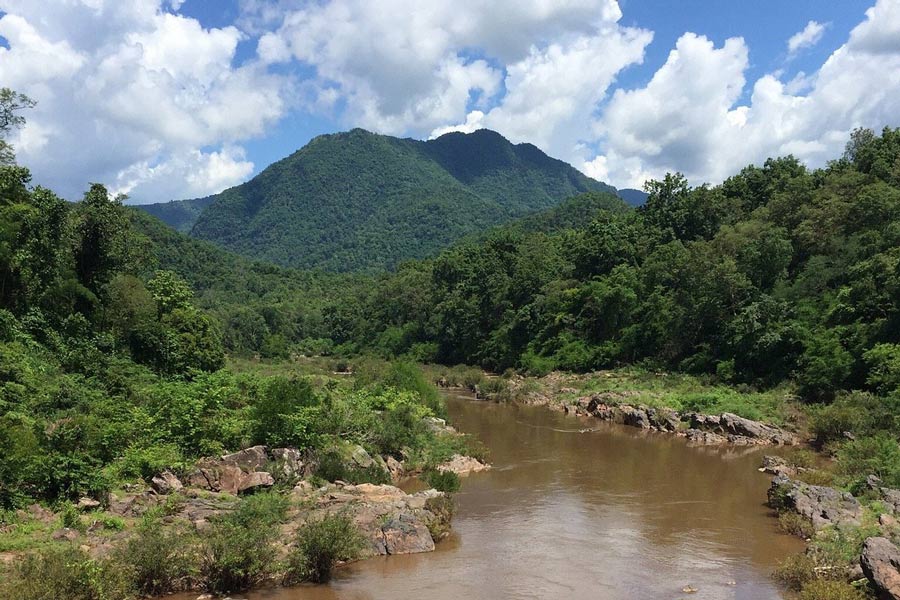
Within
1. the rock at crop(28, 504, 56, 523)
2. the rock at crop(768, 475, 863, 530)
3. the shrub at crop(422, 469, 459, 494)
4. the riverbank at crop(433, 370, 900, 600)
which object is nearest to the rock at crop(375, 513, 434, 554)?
the shrub at crop(422, 469, 459, 494)

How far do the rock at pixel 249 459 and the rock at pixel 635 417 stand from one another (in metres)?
23.0

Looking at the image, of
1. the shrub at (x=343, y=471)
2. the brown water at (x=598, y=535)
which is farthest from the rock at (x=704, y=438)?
the shrub at (x=343, y=471)

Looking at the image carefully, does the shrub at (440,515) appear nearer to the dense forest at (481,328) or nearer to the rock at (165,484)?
the dense forest at (481,328)

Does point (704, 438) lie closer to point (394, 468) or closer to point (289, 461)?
point (394, 468)

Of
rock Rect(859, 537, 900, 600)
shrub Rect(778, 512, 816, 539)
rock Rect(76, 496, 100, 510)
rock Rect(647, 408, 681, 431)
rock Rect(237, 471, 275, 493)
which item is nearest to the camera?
rock Rect(859, 537, 900, 600)

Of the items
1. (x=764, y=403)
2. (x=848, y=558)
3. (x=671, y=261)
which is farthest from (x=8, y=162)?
(x=671, y=261)

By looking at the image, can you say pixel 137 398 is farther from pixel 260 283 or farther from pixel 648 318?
pixel 260 283

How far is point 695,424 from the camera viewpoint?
34.4 m

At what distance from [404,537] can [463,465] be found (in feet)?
33.3

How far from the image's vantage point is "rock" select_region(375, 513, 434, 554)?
16344 millimetres

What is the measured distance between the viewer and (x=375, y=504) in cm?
1827

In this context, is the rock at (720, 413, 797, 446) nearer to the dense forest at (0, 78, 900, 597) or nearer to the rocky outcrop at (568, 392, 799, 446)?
the rocky outcrop at (568, 392, 799, 446)

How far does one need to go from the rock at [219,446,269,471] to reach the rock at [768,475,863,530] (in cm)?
1584

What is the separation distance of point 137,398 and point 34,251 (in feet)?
29.1
